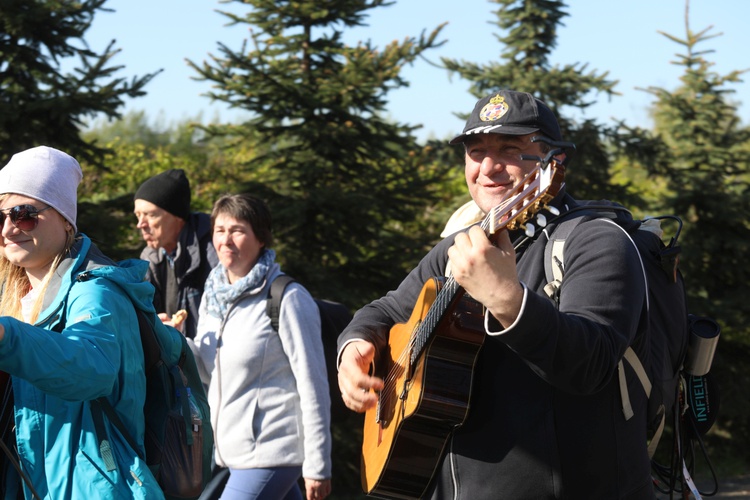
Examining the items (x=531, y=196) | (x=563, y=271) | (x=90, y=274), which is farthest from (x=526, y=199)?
(x=90, y=274)

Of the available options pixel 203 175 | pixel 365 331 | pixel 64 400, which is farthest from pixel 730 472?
pixel 64 400

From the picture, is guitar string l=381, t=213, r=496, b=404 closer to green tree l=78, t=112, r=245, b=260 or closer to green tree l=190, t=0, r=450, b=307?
green tree l=78, t=112, r=245, b=260

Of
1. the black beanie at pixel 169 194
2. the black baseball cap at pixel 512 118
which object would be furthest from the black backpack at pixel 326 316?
the black baseball cap at pixel 512 118

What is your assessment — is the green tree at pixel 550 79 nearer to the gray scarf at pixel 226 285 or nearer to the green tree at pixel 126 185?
the green tree at pixel 126 185

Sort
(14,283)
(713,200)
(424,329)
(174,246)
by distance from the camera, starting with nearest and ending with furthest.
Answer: (424,329) < (14,283) < (174,246) < (713,200)

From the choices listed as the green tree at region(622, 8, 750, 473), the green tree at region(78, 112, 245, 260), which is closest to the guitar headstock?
the green tree at region(78, 112, 245, 260)

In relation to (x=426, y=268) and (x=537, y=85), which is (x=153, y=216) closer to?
(x=426, y=268)

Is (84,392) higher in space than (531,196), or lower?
lower

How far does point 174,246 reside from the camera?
5984mm

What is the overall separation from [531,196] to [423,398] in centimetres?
81

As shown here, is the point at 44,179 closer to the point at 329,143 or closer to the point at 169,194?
the point at 169,194

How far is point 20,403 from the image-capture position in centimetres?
293

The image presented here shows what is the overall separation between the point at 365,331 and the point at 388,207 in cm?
715

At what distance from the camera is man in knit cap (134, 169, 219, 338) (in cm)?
576
